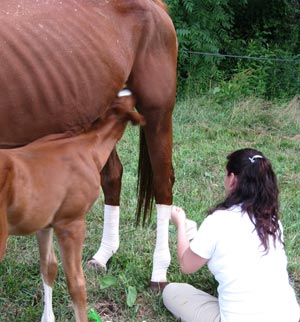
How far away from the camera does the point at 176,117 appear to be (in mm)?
6891

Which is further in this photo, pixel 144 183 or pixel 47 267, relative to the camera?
pixel 144 183

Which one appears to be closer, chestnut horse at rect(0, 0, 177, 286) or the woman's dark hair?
the woman's dark hair

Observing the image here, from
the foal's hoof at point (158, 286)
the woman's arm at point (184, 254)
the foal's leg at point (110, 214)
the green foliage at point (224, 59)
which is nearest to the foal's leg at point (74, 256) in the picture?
the woman's arm at point (184, 254)

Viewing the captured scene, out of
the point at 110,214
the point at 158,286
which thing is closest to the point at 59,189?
the point at 158,286

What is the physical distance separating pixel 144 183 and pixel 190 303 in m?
0.95

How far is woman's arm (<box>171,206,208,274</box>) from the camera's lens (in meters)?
2.60

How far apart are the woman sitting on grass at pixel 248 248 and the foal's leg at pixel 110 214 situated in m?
0.89

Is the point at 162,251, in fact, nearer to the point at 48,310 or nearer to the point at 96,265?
the point at 96,265

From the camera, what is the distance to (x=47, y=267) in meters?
2.77

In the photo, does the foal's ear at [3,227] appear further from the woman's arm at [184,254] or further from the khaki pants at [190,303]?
the khaki pants at [190,303]

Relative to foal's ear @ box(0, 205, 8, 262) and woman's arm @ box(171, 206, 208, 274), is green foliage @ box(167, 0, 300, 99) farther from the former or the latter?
foal's ear @ box(0, 205, 8, 262)

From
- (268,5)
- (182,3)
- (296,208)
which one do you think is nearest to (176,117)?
(182,3)

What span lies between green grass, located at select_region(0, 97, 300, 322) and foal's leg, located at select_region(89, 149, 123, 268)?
0.24ft

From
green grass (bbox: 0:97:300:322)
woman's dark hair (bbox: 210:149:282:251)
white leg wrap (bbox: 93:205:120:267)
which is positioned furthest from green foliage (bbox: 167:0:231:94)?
woman's dark hair (bbox: 210:149:282:251)
